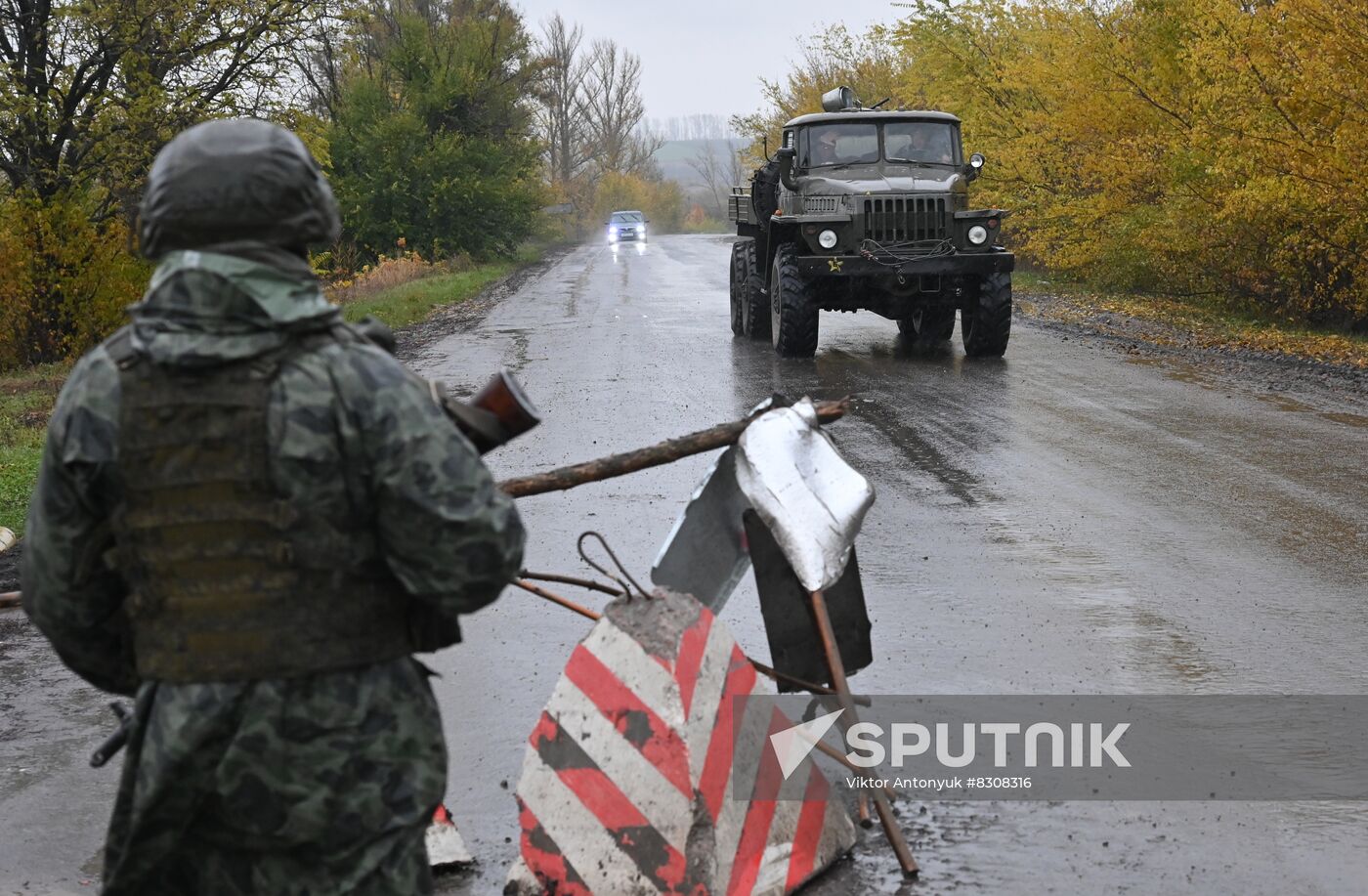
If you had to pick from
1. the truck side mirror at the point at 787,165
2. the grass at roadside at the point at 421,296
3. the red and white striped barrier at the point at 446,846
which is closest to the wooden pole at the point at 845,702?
the red and white striped barrier at the point at 446,846

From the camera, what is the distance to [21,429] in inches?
453

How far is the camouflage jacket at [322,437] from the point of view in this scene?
219 cm

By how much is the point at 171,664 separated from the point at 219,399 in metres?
0.40

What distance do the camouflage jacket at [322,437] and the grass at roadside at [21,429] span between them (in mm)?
4316

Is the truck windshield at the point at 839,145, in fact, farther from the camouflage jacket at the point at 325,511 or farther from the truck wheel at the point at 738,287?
the camouflage jacket at the point at 325,511

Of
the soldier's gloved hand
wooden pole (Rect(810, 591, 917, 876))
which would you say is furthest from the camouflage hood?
wooden pole (Rect(810, 591, 917, 876))

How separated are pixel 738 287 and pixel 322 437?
15767 millimetres

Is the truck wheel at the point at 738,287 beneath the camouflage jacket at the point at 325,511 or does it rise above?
beneath

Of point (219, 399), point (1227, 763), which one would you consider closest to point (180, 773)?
point (219, 399)

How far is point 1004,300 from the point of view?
48.6 feet

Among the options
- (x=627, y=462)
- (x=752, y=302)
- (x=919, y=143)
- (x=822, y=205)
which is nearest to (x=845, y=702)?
(x=627, y=462)

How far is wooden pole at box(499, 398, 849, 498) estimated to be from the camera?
142 inches

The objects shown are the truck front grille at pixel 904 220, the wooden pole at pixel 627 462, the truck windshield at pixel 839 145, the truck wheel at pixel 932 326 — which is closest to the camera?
the wooden pole at pixel 627 462

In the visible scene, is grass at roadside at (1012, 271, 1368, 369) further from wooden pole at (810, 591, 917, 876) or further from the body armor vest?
the body armor vest
